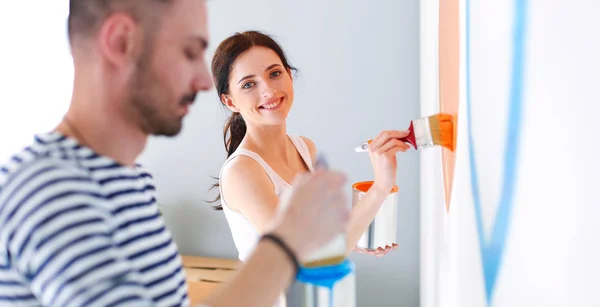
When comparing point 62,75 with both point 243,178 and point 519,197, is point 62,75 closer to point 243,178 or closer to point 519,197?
point 243,178

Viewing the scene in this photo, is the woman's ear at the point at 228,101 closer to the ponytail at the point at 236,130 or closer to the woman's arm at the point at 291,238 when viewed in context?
the ponytail at the point at 236,130

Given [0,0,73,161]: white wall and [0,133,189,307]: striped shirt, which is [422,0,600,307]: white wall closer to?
[0,133,189,307]: striped shirt

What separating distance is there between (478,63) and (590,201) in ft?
1.11

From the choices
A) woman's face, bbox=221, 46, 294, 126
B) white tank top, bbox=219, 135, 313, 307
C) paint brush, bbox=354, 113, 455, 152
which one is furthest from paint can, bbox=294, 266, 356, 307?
woman's face, bbox=221, 46, 294, 126

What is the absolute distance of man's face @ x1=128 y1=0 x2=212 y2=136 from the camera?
20.9 inches

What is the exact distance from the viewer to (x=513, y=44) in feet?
1.39

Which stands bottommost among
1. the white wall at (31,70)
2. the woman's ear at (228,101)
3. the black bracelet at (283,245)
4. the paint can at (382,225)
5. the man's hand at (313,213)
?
the paint can at (382,225)

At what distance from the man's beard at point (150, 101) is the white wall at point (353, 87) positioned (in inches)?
65.0

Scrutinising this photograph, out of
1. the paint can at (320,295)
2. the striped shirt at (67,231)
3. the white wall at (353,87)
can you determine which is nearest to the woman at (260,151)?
the paint can at (320,295)

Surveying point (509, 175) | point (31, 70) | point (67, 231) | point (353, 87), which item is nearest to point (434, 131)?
point (509, 175)

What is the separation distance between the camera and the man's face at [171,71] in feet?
1.74

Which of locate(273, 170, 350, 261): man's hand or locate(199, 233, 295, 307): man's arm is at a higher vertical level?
locate(273, 170, 350, 261): man's hand

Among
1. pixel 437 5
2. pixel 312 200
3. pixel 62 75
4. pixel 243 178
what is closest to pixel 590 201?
pixel 312 200

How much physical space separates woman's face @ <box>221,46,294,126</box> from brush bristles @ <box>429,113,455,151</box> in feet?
1.42
